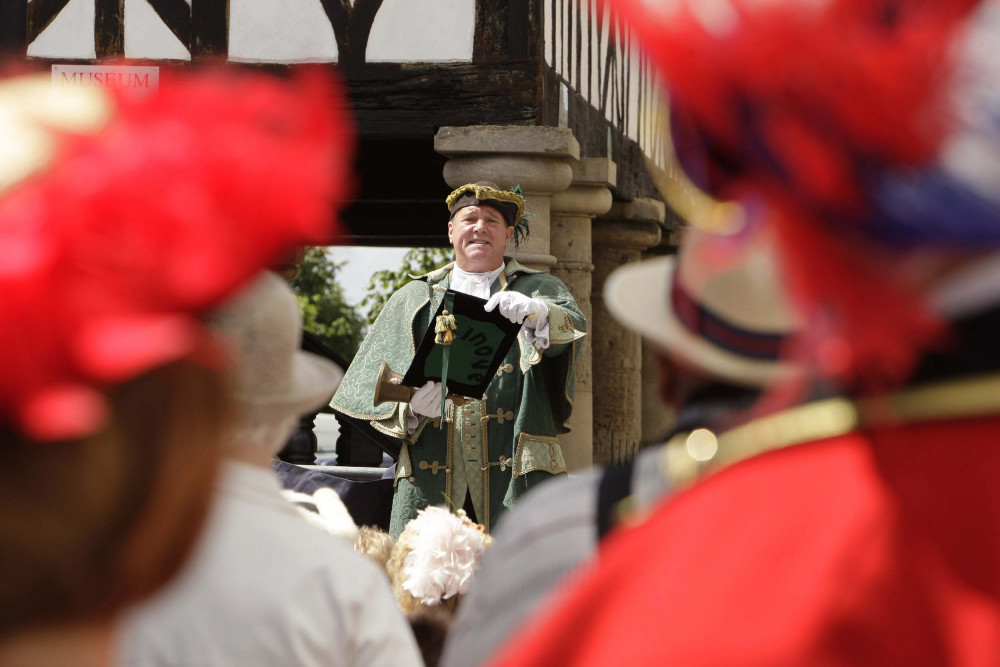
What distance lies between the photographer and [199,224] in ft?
2.65

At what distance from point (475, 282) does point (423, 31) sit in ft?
8.72

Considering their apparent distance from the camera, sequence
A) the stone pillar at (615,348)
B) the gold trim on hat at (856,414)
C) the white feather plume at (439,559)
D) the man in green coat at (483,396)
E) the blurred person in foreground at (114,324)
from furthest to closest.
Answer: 1. the stone pillar at (615,348)
2. the man in green coat at (483,396)
3. the white feather plume at (439,559)
4. the gold trim on hat at (856,414)
5. the blurred person in foreground at (114,324)

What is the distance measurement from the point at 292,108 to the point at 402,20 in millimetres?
7194

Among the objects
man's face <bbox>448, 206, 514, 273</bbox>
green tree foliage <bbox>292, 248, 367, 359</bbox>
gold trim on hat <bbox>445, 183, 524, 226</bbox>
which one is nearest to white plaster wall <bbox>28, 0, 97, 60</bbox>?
gold trim on hat <bbox>445, 183, 524, 226</bbox>

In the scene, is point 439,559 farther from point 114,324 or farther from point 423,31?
point 423,31

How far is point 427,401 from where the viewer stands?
5473 mm

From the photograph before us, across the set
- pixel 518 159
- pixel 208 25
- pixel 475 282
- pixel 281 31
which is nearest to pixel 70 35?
pixel 208 25

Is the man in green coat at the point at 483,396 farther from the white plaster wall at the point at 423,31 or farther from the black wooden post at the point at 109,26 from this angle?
the black wooden post at the point at 109,26

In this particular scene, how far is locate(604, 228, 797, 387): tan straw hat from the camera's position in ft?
3.14

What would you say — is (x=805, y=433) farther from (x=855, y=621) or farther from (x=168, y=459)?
(x=168, y=459)

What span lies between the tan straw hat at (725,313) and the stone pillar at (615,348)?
8964mm

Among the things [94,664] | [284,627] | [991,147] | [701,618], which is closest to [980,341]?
[991,147]

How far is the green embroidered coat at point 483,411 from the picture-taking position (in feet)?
18.5

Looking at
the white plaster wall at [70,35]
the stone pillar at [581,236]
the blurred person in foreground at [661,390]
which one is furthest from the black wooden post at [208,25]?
the blurred person in foreground at [661,390]
